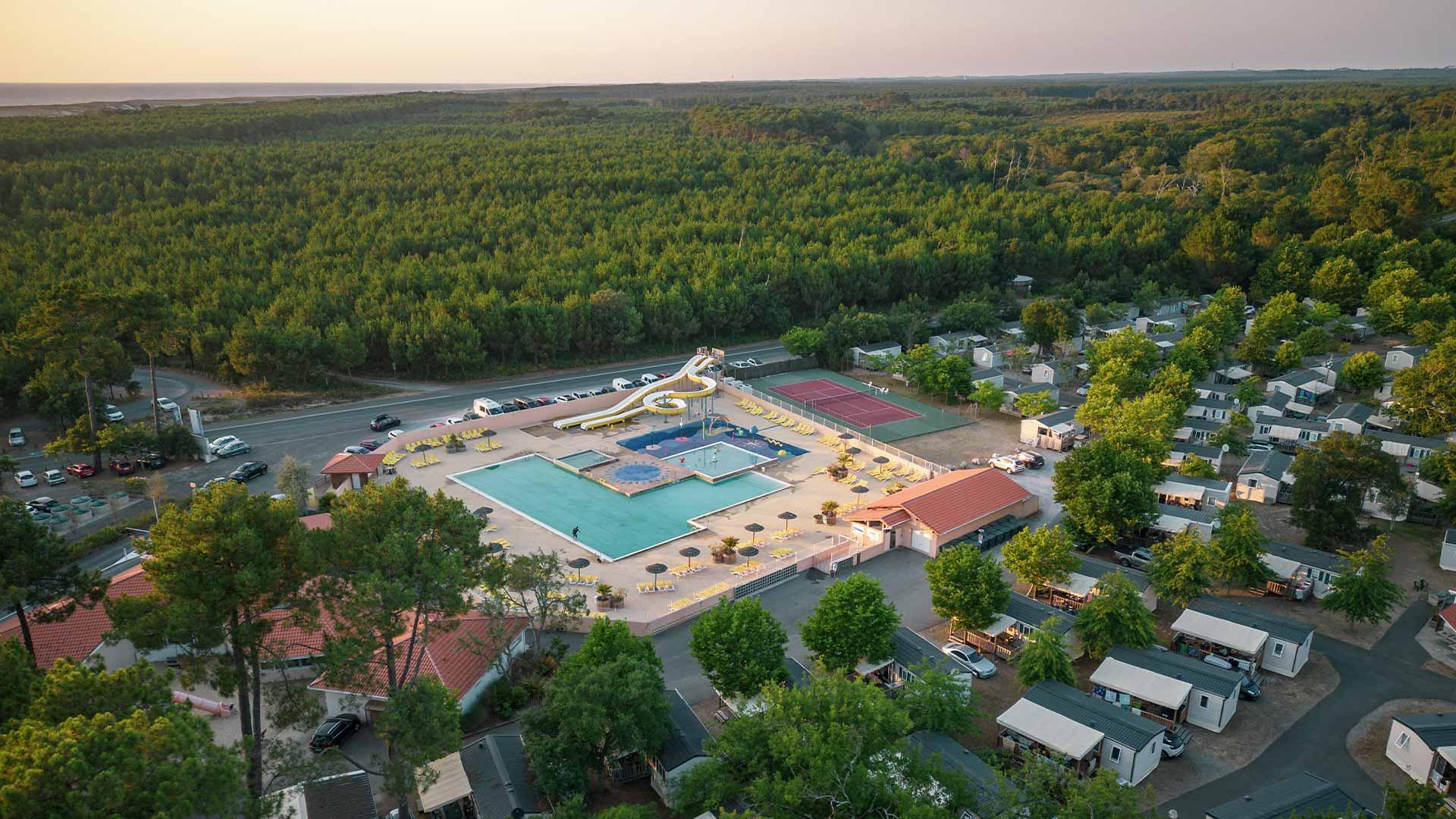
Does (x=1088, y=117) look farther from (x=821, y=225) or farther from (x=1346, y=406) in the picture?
(x=1346, y=406)

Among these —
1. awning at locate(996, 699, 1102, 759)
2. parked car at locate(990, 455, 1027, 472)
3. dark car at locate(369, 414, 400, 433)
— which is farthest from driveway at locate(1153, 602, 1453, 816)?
dark car at locate(369, 414, 400, 433)

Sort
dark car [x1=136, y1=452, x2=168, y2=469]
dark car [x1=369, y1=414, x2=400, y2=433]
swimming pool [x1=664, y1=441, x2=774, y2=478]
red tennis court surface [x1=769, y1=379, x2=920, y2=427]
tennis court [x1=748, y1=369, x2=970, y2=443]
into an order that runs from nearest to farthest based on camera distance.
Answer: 1. dark car [x1=136, y1=452, x2=168, y2=469]
2. swimming pool [x1=664, y1=441, x2=774, y2=478]
3. dark car [x1=369, y1=414, x2=400, y2=433]
4. tennis court [x1=748, y1=369, x2=970, y2=443]
5. red tennis court surface [x1=769, y1=379, x2=920, y2=427]

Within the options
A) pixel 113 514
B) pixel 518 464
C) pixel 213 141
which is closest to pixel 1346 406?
pixel 518 464

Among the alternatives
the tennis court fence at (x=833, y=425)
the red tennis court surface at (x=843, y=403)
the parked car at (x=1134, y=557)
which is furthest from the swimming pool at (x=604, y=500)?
the parked car at (x=1134, y=557)

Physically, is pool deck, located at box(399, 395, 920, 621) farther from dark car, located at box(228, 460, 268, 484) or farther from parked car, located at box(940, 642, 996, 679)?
parked car, located at box(940, 642, 996, 679)

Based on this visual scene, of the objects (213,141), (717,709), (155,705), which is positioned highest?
(213,141)

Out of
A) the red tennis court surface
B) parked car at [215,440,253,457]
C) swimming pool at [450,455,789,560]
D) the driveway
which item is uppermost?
parked car at [215,440,253,457]
